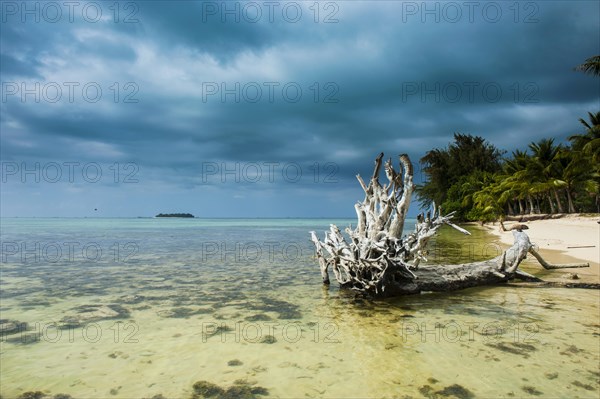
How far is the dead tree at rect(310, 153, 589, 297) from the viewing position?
9594 mm

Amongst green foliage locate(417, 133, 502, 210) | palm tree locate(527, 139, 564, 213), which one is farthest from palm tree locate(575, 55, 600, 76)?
green foliage locate(417, 133, 502, 210)

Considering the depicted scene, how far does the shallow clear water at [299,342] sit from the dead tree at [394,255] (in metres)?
0.56

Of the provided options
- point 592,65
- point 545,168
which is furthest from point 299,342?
point 545,168

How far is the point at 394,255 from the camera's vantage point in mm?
9797

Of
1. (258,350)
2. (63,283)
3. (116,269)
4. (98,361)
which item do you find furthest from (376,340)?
(116,269)

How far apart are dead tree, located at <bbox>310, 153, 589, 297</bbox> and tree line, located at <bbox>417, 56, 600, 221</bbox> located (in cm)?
2663

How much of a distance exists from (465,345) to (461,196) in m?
62.2

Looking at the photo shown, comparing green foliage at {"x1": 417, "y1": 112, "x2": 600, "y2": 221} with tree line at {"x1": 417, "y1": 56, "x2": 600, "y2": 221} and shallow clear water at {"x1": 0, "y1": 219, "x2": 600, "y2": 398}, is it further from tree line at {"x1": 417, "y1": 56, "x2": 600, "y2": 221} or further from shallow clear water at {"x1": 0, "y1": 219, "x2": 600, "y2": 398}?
shallow clear water at {"x1": 0, "y1": 219, "x2": 600, "y2": 398}

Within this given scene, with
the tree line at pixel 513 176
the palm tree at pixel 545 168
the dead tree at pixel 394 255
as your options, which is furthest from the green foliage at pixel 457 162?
the dead tree at pixel 394 255

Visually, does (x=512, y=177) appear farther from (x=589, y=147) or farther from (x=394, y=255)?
(x=394, y=255)

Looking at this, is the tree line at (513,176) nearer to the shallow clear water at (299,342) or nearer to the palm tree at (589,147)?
the palm tree at (589,147)

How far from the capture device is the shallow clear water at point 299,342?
4723 millimetres

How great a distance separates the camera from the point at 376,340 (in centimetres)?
629

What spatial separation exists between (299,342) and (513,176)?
163 ft
